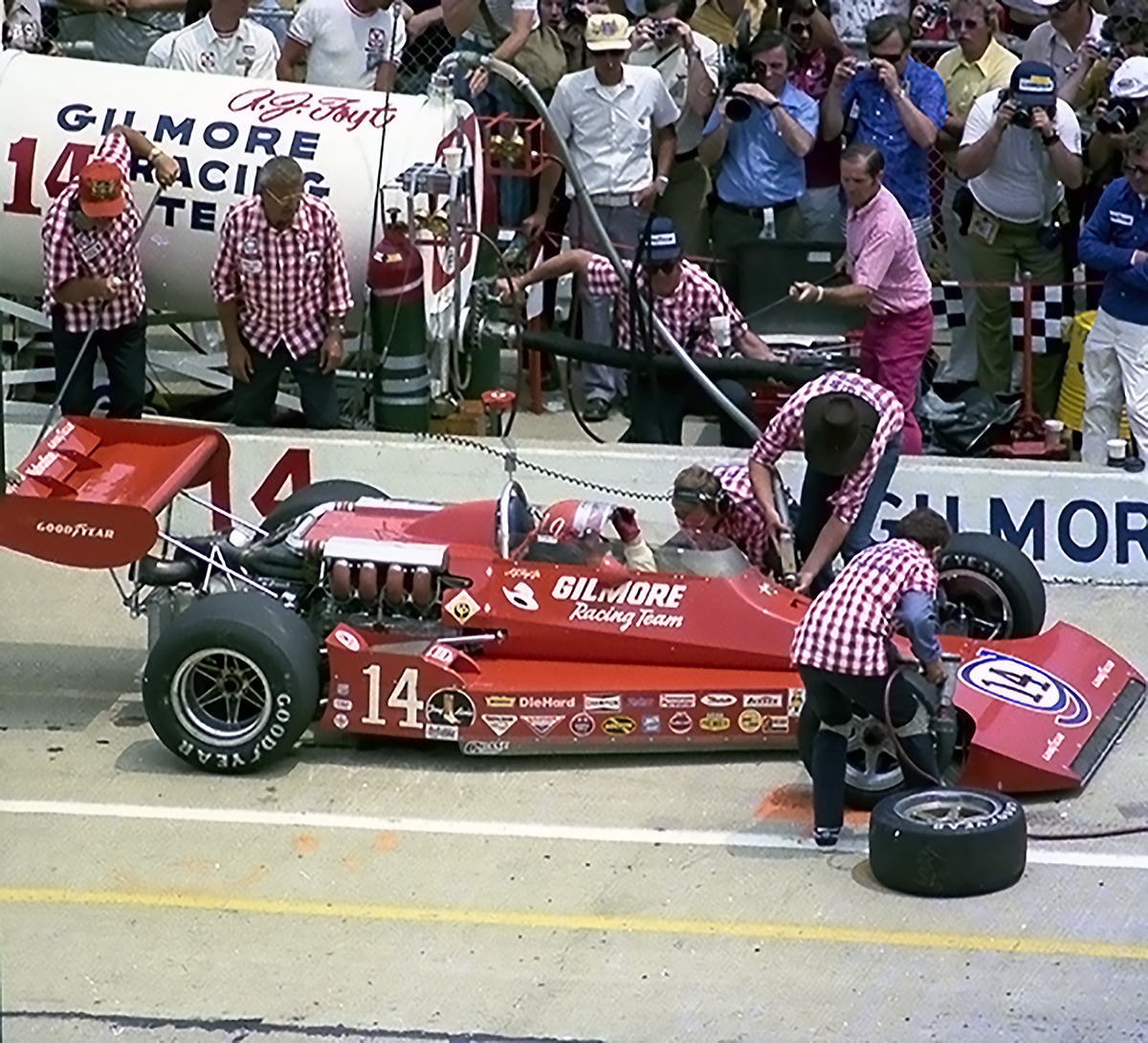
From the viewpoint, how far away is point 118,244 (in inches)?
492

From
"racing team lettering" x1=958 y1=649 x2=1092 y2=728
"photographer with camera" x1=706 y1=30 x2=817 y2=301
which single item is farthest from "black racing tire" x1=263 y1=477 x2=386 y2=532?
"photographer with camera" x1=706 y1=30 x2=817 y2=301

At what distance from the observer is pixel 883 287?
12.3 m

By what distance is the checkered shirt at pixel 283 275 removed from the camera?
12.2m

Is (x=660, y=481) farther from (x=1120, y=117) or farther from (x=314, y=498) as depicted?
(x=1120, y=117)

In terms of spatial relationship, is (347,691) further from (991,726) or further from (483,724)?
(991,726)

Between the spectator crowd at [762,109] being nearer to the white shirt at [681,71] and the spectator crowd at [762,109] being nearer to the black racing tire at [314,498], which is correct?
the white shirt at [681,71]

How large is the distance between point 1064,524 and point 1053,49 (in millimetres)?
3294

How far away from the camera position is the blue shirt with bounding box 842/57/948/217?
44.7 ft

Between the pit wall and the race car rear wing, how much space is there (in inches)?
29.1

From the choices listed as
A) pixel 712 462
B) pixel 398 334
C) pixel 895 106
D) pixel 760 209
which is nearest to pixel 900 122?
pixel 895 106

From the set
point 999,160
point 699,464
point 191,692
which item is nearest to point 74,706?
point 191,692

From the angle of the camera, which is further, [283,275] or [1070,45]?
[1070,45]

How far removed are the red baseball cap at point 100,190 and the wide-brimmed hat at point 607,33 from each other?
2.83 m

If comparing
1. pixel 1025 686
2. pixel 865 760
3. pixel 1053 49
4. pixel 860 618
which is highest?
pixel 1053 49
